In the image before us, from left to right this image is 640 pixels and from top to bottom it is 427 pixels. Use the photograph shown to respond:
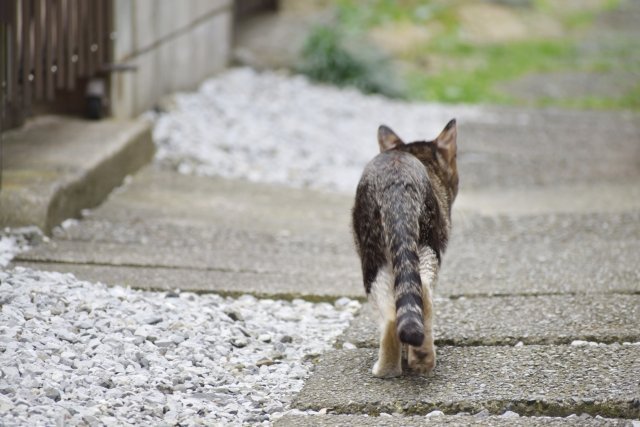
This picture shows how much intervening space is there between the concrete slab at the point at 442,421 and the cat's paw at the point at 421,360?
0.37m

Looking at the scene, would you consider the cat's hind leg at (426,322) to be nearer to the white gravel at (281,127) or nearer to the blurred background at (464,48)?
the white gravel at (281,127)

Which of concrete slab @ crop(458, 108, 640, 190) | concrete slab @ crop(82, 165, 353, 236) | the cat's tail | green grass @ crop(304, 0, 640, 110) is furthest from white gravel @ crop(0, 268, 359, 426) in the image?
green grass @ crop(304, 0, 640, 110)

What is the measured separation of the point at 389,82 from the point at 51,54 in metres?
6.64

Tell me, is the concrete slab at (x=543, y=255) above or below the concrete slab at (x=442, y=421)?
above

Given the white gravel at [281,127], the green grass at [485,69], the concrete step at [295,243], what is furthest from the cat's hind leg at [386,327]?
the green grass at [485,69]

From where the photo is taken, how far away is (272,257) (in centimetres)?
593

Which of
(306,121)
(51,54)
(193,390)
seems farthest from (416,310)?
(306,121)

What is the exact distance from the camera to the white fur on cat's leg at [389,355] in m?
3.79

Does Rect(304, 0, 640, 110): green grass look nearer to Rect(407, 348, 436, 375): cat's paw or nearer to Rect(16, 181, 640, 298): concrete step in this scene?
Rect(16, 181, 640, 298): concrete step

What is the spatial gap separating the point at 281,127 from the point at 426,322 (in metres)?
6.30

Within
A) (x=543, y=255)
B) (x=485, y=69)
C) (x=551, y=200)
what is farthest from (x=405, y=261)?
(x=485, y=69)

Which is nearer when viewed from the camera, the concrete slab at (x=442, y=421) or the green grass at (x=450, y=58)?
the concrete slab at (x=442, y=421)

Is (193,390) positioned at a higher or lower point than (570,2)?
lower

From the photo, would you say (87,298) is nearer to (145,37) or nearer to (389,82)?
(145,37)
